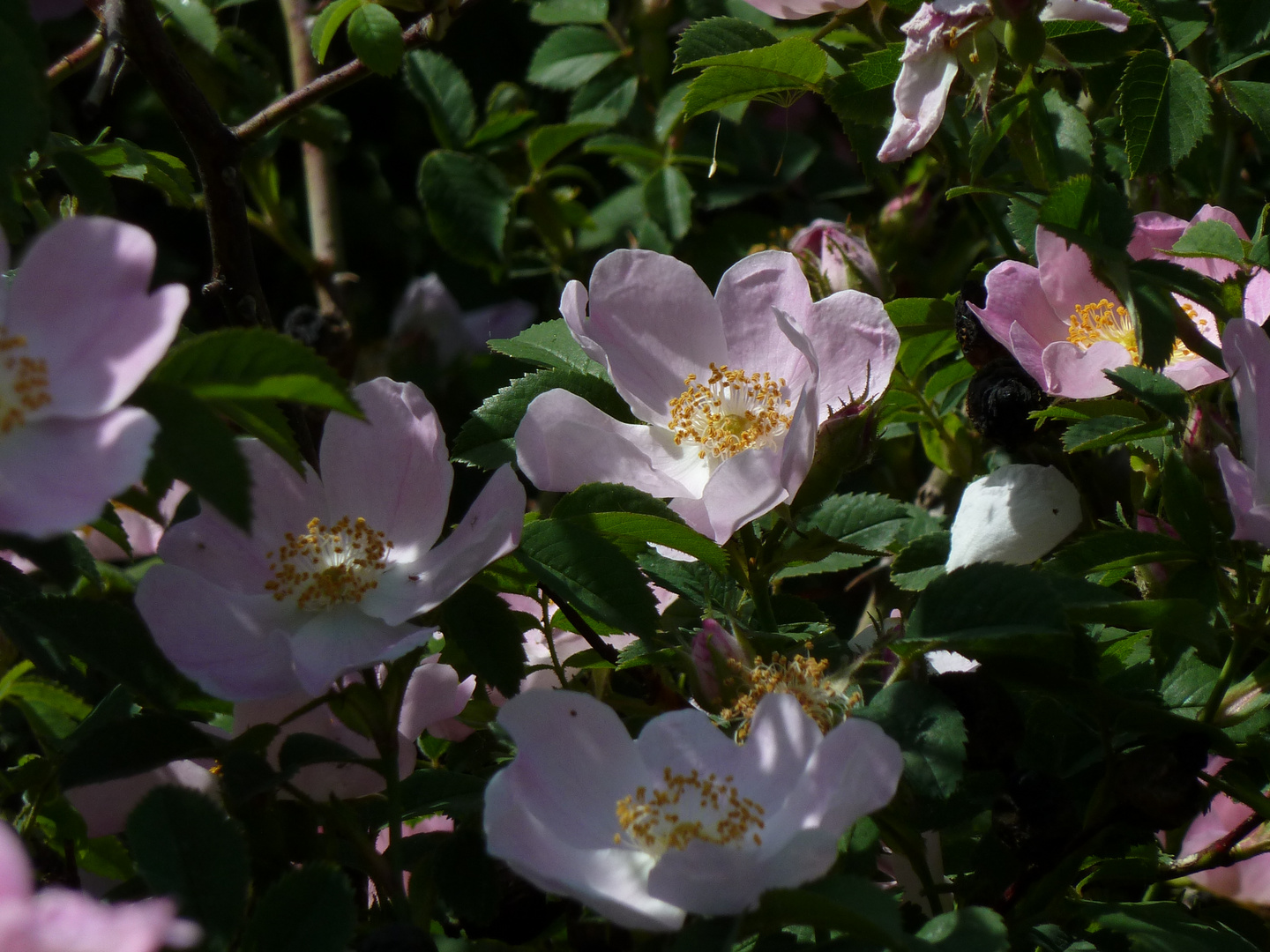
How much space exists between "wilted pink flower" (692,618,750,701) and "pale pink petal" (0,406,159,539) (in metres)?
0.36

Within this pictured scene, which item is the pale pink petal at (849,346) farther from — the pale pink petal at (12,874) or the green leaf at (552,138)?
the green leaf at (552,138)

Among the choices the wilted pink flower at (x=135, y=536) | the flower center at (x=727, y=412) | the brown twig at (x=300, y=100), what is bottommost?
the wilted pink flower at (x=135, y=536)

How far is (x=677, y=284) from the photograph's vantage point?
101cm

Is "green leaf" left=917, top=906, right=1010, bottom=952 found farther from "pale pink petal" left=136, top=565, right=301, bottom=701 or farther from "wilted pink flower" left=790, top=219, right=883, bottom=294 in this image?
"wilted pink flower" left=790, top=219, right=883, bottom=294

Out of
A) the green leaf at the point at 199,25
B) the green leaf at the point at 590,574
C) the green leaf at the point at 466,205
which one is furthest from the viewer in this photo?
the green leaf at the point at 466,205

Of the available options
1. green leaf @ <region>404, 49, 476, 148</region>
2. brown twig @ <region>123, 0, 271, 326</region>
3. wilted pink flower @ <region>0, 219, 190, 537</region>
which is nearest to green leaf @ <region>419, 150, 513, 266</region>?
green leaf @ <region>404, 49, 476, 148</region>

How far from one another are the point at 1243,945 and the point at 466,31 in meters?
2.02

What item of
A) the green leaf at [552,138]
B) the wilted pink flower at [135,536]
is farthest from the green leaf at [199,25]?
the wilted pink flower at [135,536]

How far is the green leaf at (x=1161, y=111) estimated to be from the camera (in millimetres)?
1025

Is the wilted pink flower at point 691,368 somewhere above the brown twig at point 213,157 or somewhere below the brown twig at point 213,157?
below

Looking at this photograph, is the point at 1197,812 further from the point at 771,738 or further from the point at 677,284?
the point at 677,284

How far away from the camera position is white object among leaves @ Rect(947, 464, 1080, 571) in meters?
0.98

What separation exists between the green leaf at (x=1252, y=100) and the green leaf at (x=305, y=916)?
95cm

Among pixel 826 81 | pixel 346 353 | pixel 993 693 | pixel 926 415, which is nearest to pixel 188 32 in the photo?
pixel 346 353
